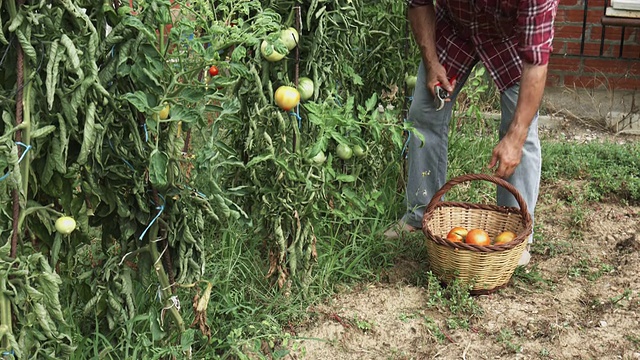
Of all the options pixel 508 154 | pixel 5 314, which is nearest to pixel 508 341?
pixel 508 154

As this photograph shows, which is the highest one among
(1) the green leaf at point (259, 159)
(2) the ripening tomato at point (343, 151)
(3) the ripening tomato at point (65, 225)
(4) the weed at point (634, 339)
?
(3) the ripening tomato at point (65, 225)

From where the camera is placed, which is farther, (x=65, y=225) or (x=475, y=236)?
(x=475, y=236)

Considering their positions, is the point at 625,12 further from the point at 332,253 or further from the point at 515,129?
the point at 332,253

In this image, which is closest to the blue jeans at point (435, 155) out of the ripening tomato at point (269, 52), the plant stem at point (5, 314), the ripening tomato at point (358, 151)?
the ripening tomato at point (358, 151)

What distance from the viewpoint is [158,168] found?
2.22 metres

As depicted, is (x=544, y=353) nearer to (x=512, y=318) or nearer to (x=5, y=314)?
(x=512, y=318)

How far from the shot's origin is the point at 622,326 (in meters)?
3.26

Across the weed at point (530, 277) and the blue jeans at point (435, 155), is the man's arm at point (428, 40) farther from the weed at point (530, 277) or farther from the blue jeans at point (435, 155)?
the weed at point (530, 277)

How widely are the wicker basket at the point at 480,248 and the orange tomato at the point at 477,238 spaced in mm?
93

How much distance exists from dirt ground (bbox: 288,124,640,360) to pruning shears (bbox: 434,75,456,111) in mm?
768

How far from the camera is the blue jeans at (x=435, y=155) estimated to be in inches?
142

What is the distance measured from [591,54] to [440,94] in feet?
9.26

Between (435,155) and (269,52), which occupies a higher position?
(269,52)

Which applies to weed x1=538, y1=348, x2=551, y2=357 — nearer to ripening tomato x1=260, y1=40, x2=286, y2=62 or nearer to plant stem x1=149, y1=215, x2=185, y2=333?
plant stem x1=149, y1=215, x2=185, y2=333
